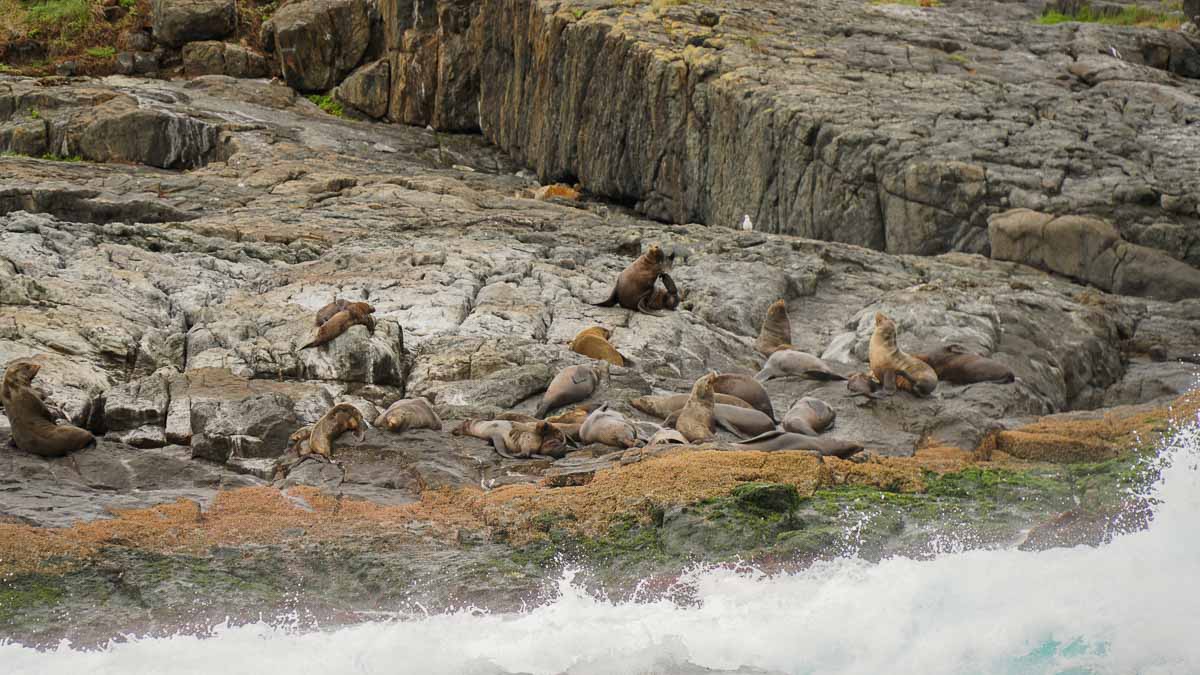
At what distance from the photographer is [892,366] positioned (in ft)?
36.9

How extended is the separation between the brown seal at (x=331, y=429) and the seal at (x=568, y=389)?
1.66 meters

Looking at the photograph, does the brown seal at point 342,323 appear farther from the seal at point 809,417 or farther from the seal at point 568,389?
the seal at point 809,417

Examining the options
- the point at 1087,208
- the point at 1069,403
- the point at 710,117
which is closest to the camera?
the point at 1069,403

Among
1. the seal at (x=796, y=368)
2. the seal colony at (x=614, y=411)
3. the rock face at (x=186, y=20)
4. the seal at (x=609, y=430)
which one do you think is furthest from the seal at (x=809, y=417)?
the rock face at (x=186, y=20)

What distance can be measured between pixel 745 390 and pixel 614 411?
1222 mm

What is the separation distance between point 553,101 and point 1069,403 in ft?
52.8

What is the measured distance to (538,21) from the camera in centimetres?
2702

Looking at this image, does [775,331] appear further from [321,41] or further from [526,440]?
[321,41]

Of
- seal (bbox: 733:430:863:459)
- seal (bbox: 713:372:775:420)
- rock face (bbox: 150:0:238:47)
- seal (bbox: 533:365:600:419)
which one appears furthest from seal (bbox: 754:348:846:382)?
rock face (bbox: 150:0:238:47)

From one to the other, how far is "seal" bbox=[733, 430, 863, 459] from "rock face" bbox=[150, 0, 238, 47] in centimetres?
2813

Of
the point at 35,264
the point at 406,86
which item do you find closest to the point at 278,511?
the point at 35,264

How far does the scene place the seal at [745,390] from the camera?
34.8 ft

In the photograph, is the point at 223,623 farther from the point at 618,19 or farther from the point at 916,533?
the point at 618,19

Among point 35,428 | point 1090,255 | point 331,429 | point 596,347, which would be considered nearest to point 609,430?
point 331,429
